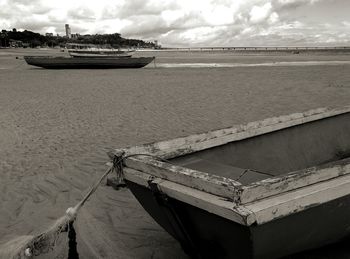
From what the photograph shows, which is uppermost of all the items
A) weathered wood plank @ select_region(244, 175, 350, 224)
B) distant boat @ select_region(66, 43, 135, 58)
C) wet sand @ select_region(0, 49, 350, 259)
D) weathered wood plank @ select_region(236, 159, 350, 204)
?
distant boat @ select_region(66, 43, 135, 58)

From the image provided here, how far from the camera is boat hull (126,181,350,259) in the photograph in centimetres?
258

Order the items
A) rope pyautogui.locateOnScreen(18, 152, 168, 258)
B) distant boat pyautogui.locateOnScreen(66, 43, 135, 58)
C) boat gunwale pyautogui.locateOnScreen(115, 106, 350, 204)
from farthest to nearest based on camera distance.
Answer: distant boat pyautogui.locateOnScreen(66, 43, 135, 58), rope pyautogui.locateOnScreen(18, 152, 168, 258), boat gunwale pyautogui.locateOnScreen(115, 106, 350, 204)

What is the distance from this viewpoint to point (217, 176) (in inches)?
103

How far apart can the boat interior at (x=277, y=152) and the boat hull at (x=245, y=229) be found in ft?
1.73

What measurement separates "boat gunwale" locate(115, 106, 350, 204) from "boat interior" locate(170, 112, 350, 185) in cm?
8

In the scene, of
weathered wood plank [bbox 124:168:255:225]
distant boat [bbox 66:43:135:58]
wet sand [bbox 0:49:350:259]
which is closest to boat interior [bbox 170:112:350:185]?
weathered wood plank [bbox 124:168:255:225]

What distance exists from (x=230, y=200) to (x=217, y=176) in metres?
0.23

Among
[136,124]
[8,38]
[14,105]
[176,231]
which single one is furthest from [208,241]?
[8,38]

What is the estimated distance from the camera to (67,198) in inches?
188

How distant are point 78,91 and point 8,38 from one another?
144 meters

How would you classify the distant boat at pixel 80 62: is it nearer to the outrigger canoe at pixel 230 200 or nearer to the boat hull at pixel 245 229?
the outrigger canoe at pixel 230 200

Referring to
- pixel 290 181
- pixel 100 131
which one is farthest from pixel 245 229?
pixel 100 131

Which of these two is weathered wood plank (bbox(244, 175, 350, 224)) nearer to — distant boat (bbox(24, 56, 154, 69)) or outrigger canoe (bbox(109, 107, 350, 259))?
outrigger canoe (bbox(109, 107, 350, 259))

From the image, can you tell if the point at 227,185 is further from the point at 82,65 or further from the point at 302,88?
the point at 82,65
